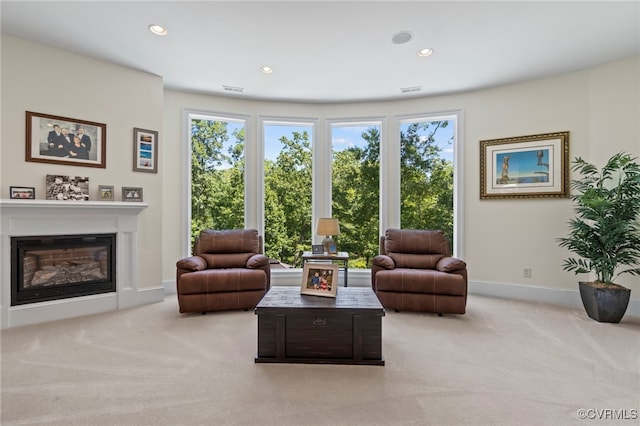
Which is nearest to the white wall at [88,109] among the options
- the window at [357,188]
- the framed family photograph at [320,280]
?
the framed family photograph at [320,280]

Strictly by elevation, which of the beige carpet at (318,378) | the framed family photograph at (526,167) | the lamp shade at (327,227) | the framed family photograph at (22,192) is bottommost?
the beige carpet at (318,378)

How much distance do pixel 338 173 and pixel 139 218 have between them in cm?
288

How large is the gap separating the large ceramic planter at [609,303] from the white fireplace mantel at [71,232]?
5084mm

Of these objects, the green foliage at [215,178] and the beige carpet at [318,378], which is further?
the green foliage at [215,178]

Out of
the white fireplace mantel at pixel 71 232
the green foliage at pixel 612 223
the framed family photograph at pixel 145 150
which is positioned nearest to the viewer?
the white fireplace mantel at pixel 71 232

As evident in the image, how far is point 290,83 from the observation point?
4203 mm

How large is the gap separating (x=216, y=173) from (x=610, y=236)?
4.88 metres

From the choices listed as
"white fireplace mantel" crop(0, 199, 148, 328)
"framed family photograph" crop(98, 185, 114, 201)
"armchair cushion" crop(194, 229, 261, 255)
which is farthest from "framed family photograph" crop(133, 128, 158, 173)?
"armchair cushion" crop(194, 229, 261, 255)

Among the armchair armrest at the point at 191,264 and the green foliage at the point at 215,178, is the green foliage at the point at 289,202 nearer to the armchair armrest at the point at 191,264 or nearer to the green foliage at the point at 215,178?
the green foliage at the point at 215,178

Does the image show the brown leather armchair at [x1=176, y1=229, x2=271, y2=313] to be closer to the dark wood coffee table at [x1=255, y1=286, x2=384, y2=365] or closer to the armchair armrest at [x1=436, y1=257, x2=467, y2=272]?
the dark wood coffee table at [x1=255, y1=286, x2=384, y2=365]

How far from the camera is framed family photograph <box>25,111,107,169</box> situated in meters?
3.26

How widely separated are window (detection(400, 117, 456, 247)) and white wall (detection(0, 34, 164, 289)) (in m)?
3.50

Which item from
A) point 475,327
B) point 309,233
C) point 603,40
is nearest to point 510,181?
point 603,40

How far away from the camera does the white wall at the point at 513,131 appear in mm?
3688
